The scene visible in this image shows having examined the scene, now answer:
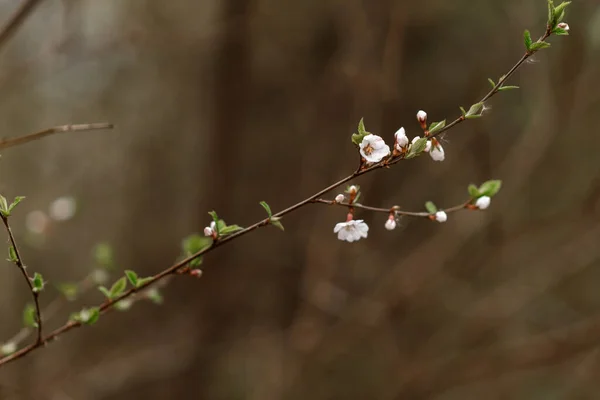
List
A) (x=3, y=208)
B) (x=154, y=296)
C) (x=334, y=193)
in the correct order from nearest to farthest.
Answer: (x=3, y=208) → (x=154, y=296) → (x=334, y=193)

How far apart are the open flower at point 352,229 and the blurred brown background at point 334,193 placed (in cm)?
130

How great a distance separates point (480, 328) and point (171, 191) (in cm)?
185

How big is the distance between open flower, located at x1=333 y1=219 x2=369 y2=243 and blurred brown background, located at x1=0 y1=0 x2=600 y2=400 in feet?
4.28

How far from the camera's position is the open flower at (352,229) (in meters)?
0.65

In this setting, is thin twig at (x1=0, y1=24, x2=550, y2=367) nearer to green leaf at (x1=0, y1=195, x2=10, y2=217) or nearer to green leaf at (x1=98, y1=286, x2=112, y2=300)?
green leaf at (x1=98, y1=286, x2=112, y2=300)

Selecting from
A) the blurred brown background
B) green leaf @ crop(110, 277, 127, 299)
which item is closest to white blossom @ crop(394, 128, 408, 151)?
green leaf @ crop(110, 277, 127, 299)

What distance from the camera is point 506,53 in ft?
6.55

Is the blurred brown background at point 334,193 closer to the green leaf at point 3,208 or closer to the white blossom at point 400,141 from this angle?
the green leaf at point 3,208

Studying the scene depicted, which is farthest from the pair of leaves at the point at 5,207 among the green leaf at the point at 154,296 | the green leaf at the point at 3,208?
the green leaf at the point at 154,296

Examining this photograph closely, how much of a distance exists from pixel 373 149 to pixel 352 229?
118 millimetres

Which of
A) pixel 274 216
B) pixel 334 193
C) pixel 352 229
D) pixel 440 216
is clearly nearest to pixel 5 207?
pixel 274 216

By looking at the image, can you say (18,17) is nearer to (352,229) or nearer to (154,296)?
(154,296)

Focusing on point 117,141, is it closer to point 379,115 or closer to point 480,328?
point 379,115

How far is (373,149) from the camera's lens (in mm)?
590
